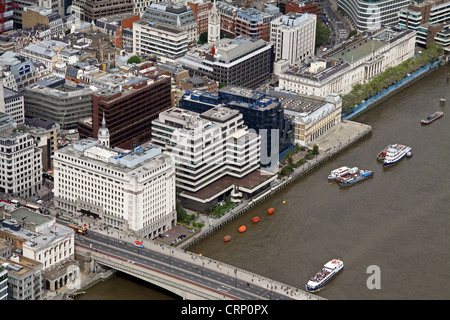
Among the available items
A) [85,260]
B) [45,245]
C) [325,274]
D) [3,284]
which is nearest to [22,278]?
[3,284]

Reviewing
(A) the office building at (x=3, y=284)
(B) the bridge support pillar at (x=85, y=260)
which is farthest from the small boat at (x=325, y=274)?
(A) the office building at (x=3, y=284)

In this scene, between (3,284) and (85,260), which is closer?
(3,284)

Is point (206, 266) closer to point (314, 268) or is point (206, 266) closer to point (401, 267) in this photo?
point (314, 268)

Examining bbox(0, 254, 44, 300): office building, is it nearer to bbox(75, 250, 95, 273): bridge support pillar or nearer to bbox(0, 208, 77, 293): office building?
bbox(0, 208, 77, 293): office building

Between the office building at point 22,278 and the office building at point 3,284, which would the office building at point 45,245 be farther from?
the office building at point 3,284

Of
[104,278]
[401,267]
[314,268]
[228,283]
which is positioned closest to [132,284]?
[104,278]

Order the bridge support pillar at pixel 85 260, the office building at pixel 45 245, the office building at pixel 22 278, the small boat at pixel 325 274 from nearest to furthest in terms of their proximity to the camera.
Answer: the office building at pixel 22 278
the office building at pixel 45 245
the small boat at pixel 325 274
the bridge support pillar at pixel 85 260

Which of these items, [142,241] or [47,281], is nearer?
[47,281]

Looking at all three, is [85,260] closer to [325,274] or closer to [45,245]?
[45,245]
